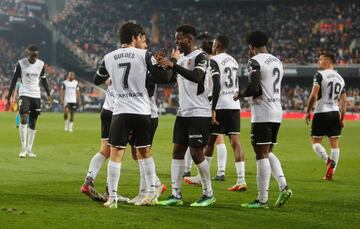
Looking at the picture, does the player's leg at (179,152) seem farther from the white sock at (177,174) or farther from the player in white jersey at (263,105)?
the player in white jersey at (263,105)

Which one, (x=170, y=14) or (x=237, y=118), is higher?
(x=170, y=14)

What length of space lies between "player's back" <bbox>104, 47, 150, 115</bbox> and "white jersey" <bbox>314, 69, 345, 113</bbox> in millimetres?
5580

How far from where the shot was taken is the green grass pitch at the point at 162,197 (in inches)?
331

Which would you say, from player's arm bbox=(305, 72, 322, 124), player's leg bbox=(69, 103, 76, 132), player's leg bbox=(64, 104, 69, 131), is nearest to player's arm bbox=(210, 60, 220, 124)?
player's arm bbox=(305, 72, 322, 124)

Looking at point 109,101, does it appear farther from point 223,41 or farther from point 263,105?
point 223,41

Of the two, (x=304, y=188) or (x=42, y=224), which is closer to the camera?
(x=42, y=224)

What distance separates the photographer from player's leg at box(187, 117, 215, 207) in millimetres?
9938

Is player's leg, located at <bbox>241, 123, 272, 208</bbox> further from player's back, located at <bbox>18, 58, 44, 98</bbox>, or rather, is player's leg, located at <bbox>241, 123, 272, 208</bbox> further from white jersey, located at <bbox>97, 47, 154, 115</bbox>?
player's back, located at <bbox>18, 58, 44, 98</bbox>

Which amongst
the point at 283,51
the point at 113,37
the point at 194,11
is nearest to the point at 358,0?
the point at 283,51

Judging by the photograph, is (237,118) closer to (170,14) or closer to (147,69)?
(147,69)

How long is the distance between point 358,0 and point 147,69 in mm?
58729

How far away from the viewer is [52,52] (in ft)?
216

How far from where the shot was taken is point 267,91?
404 inches

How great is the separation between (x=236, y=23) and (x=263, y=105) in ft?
194
